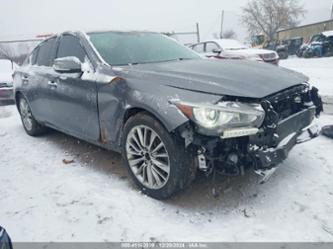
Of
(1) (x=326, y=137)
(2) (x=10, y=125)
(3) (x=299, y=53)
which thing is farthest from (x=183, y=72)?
(3) (x=299, y=53)

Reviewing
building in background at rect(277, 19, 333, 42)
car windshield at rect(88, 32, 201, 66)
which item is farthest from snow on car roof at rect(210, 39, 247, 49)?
building in background at rect(277, 19, 333, 42)

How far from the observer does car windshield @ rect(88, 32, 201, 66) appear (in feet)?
12.2

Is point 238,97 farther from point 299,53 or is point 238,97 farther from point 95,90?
point 299,53

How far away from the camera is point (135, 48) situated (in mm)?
3994

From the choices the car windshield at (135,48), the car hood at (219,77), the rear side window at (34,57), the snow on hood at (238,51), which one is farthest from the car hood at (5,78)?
the car hood at (219,77)

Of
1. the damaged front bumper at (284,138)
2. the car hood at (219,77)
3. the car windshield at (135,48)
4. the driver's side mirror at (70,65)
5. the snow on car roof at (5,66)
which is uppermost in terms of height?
the car windshield at (135,48)

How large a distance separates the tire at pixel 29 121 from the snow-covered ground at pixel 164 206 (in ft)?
4.21

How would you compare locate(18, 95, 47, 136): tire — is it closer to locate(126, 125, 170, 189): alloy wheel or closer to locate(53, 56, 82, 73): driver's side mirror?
locate(53, 56, 82, 73): driver's side mirror

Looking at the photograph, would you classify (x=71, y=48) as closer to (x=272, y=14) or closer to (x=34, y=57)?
(x=34, y=57)

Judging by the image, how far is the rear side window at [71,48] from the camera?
388cm

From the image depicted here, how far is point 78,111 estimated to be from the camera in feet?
12.6

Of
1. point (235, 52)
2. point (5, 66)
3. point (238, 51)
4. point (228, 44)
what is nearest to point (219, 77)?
point (235, 52)

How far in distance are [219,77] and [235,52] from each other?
294 inches

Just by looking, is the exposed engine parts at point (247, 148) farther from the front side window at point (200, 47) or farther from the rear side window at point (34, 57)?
the front side window at point (200, 47)
